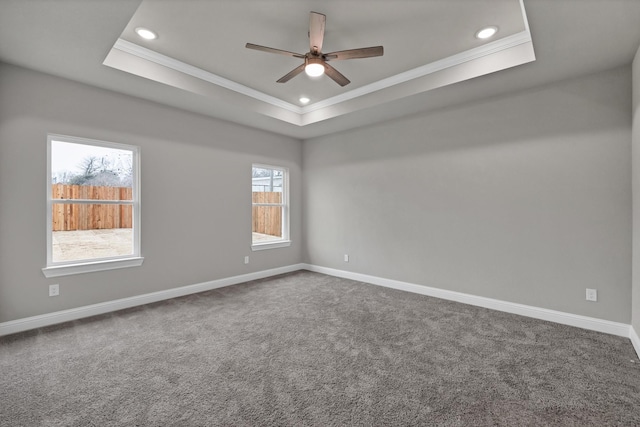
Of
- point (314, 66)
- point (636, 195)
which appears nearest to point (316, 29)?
point (314, 66)

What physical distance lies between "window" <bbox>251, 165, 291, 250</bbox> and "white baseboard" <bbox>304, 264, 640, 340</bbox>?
65.2 inches

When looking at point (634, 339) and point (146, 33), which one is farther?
point (146, 33)

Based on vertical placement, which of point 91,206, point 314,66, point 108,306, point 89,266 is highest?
point 314,66

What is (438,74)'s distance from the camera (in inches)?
134

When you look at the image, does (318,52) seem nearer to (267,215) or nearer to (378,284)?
(267,215)

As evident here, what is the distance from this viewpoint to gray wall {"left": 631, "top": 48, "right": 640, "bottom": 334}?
8.45 feet

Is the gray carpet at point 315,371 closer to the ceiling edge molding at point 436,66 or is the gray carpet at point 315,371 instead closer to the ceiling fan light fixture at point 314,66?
the ceiling fan light fixture at point 314,66

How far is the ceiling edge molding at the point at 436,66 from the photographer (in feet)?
9.42

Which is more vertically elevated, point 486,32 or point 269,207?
Result: point 486,32

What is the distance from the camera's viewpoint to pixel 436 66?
338 cm

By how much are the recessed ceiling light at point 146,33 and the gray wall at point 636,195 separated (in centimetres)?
437

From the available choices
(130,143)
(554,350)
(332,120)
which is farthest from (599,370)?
(130,143)

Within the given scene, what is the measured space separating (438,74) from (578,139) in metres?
1.61

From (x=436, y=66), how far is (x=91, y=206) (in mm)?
4327
